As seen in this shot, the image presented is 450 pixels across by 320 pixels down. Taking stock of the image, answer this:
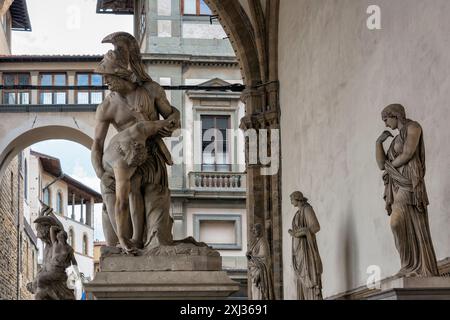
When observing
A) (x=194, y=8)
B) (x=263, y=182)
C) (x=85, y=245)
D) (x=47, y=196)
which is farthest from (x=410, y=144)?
(x=85, y=245)

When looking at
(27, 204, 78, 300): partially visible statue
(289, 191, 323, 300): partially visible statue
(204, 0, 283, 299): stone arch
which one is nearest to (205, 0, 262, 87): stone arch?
(204, 0, 283, 299): stone arch

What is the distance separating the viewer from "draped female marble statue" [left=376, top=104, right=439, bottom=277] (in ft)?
29.2

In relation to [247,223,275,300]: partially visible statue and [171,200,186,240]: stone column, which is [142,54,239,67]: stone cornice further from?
[247,223,275,300]: partially visible statue

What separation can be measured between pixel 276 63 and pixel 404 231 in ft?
33.2

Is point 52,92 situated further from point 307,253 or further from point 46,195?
point 46,195

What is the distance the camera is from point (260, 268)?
17.2 meters

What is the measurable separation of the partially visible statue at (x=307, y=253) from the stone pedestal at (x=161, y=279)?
20.0ft

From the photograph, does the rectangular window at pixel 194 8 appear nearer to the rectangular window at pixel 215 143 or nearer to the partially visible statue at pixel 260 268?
the rectangular window at pixel 215 143

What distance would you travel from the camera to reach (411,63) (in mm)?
11531

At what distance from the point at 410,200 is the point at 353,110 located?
5.02m

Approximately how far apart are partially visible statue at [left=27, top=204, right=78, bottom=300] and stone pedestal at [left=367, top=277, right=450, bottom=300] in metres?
4.53

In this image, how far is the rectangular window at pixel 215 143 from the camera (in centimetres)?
2884

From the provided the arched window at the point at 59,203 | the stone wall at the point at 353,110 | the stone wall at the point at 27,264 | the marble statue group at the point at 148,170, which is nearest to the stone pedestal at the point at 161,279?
the marble statue group at the point at 148,170

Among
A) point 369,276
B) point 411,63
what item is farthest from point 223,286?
point 369,276
